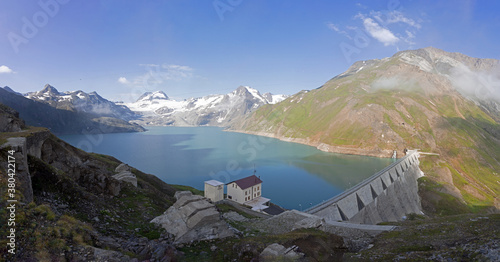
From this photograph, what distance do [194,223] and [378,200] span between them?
207 ft

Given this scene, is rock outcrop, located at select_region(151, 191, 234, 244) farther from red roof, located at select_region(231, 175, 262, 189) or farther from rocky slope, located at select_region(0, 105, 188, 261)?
red roof, located at select_region(231, 175, 262, 189)

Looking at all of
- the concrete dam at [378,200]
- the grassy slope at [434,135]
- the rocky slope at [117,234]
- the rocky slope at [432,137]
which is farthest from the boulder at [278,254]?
the rocky slope at [432,137]

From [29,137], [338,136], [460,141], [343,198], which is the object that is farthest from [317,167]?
[29,137]

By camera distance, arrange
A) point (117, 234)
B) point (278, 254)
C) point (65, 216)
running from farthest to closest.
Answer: point (117, 234), point (278, 254), point (65, 216)

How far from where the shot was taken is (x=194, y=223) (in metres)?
15.9

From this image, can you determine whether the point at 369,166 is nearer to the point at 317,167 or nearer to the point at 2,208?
the point at 317,167

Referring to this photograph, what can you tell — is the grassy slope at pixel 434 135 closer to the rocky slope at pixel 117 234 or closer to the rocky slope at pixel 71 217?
the rocky slope at pixel 117 234

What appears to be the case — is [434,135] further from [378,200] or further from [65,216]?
[65,216]

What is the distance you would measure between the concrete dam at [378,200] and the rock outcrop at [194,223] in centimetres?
2259

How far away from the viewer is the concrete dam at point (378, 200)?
4631cm

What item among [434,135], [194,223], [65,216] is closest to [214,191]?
[194,223]

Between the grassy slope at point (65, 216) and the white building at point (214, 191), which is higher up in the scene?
the grassy slope at point (65, 216)

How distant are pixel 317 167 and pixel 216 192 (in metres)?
73.3

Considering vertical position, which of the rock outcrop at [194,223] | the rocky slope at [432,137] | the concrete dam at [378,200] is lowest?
the concrete dam at [378,200]
